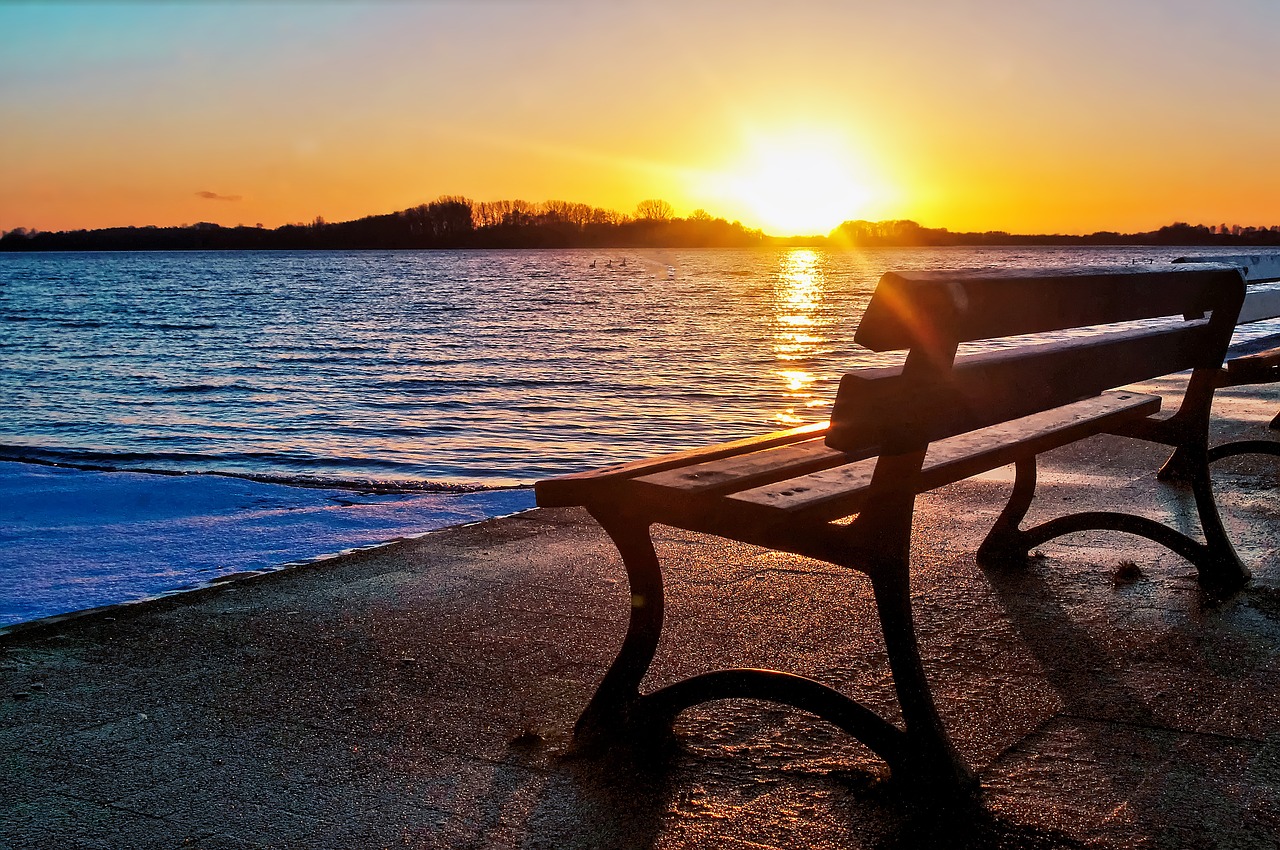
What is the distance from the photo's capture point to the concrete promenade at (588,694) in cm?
230

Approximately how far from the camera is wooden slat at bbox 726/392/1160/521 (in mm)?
2445

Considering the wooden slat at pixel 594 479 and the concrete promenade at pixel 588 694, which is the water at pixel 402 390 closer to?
the concrete promenade at pixel 588 694

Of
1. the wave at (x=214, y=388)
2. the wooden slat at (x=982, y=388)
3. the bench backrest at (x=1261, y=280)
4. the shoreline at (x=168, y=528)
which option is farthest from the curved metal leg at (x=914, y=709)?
the wave at (x=214, y=388)

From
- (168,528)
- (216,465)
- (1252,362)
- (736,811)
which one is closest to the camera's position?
(736,811)

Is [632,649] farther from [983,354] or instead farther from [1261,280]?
[1261,280]

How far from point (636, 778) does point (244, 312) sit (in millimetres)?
45301

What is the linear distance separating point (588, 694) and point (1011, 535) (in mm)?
2143

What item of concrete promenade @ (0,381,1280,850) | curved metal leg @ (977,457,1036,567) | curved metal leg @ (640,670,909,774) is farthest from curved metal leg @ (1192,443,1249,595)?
curved metal leg @ (640,670,909,774)

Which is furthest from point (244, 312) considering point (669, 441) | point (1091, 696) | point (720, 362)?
point (1091, 696)

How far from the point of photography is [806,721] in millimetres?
2828

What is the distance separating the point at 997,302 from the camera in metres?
2.36

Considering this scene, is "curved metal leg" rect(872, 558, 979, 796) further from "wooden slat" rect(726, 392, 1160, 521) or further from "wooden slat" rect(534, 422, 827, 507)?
"wooden slat" rect(534, 422, 827, 507)

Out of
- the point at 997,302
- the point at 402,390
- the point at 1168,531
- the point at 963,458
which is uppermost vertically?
the point at 997,302

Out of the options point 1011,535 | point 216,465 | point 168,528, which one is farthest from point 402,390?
point 1011,535
